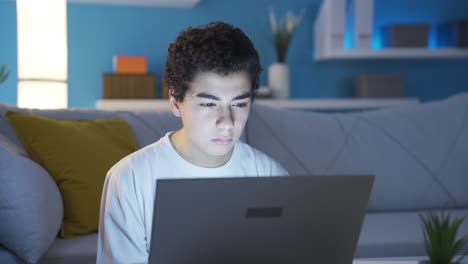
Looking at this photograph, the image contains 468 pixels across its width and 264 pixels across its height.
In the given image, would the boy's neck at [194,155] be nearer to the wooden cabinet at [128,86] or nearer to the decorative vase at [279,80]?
the wooden cabinet at [128,86]

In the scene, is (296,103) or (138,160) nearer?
(138,160)

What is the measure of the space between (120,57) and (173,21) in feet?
1.75

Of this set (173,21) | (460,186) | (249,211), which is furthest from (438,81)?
(249,211)

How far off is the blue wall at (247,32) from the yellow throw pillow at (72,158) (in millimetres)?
2101

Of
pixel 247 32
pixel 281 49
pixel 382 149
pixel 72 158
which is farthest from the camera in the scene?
pixel 247 32

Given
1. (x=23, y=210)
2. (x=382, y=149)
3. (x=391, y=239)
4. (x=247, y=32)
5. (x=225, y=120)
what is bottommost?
(x=391, y=239)

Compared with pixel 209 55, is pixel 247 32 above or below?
above

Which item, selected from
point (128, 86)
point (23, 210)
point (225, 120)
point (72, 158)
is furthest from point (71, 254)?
point (128, 86)

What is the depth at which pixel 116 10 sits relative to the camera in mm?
4121

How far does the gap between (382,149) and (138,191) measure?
135cm

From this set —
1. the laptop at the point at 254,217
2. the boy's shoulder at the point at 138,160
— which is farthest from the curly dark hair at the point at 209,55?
the laptop at the point at 254,217

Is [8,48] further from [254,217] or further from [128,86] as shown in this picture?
[254,217]

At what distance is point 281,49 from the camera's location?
13.8 feet

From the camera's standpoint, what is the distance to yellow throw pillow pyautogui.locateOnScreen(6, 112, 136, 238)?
75.5 inches
